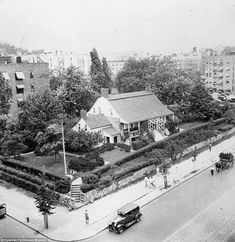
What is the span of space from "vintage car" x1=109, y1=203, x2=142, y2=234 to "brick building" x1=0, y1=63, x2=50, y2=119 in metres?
37.1

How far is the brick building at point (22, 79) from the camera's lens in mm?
59812

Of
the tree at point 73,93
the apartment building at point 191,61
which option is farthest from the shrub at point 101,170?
the apartment building at point 191,61

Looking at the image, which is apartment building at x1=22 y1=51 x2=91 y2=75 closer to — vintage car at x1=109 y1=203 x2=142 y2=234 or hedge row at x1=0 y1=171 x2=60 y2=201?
hedge row at x1=0 y1=171 x2=60 y2=201

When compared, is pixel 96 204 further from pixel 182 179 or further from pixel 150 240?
pixel 182 179

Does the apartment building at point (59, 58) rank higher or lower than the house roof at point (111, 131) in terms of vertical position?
higher

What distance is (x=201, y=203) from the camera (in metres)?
32.3

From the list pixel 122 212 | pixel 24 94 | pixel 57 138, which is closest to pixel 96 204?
pixel 122 212

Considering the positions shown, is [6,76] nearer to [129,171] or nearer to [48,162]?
[48,162]

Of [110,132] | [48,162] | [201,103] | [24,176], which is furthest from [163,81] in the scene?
[24,176]

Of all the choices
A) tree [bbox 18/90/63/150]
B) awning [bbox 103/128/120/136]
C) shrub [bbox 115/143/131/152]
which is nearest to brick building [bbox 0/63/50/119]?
tree [bbox 18/90/63/150]

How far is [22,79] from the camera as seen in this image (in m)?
61.5

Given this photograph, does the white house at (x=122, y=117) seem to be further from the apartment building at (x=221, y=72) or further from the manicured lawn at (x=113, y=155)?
the apartment building at (x=221, y=72)

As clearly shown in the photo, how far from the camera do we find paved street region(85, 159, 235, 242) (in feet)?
87.7

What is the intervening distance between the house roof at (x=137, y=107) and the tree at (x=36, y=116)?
30.4 feet
